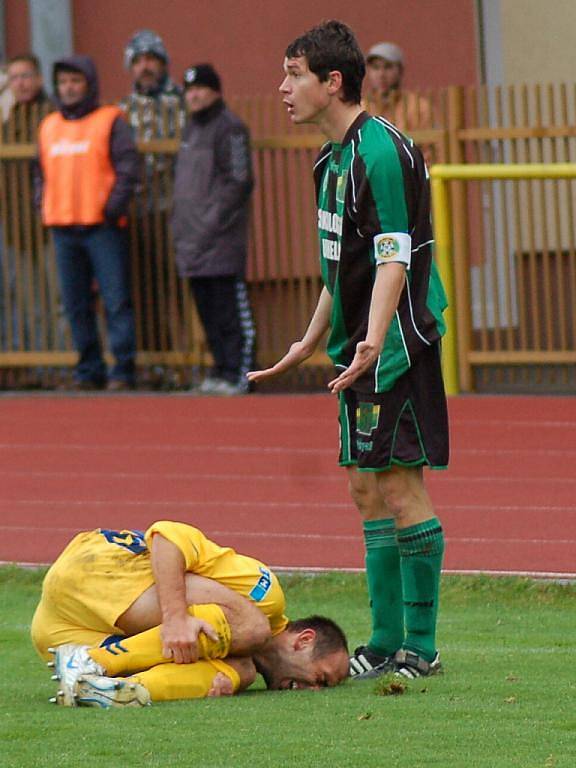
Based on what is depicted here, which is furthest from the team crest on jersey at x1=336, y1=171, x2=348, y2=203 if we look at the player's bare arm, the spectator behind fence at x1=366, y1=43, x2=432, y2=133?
the spectator behind fence at x1=366, y1=43, x2=432, y2=133

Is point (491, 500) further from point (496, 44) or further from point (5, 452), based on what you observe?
point (496, 44)

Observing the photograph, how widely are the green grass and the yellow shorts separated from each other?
0.71 ft

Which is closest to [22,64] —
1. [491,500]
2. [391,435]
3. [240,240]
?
[240,240]

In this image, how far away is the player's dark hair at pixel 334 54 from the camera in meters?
6.14

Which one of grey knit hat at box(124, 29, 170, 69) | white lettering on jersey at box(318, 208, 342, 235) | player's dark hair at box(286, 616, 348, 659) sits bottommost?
player's dark hair at box(286, 616, 348, 659)

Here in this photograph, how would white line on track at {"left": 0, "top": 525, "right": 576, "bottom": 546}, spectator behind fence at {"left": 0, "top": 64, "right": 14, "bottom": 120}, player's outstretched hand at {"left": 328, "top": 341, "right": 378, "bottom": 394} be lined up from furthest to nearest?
spectator behind fence at {"left": 0, "top": 64, "right": 14, "bottom": 120}
white line on track at {"left": 0, "top": 525, "right": 576, "bottom": 546}
player's outstretched hand at {"left": 328, "top": 341, "right": 378, "bottom": 394}

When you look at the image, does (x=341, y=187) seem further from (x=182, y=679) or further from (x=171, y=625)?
(x=182, y=679)

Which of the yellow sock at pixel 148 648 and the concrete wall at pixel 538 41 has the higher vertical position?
the concrete wall at pixel 538 41

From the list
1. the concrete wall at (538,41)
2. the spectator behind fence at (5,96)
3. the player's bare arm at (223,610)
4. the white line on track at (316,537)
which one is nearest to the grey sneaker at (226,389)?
the spectator behind fence at (5,96)

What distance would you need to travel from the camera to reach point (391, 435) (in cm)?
608

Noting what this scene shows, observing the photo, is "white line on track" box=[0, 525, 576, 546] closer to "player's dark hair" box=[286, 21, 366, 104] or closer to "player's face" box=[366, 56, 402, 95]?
"player's dark hair" box=[286, 21, 366, 104]

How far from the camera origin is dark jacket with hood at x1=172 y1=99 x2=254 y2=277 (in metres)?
14.0

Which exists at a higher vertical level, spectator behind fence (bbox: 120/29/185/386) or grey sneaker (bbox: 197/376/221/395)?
spectator behind fence (bbox: 120/29/185/386)

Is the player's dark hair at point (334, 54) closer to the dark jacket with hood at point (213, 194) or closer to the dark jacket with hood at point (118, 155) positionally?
the dark jacket with hood at point (213, 194)
